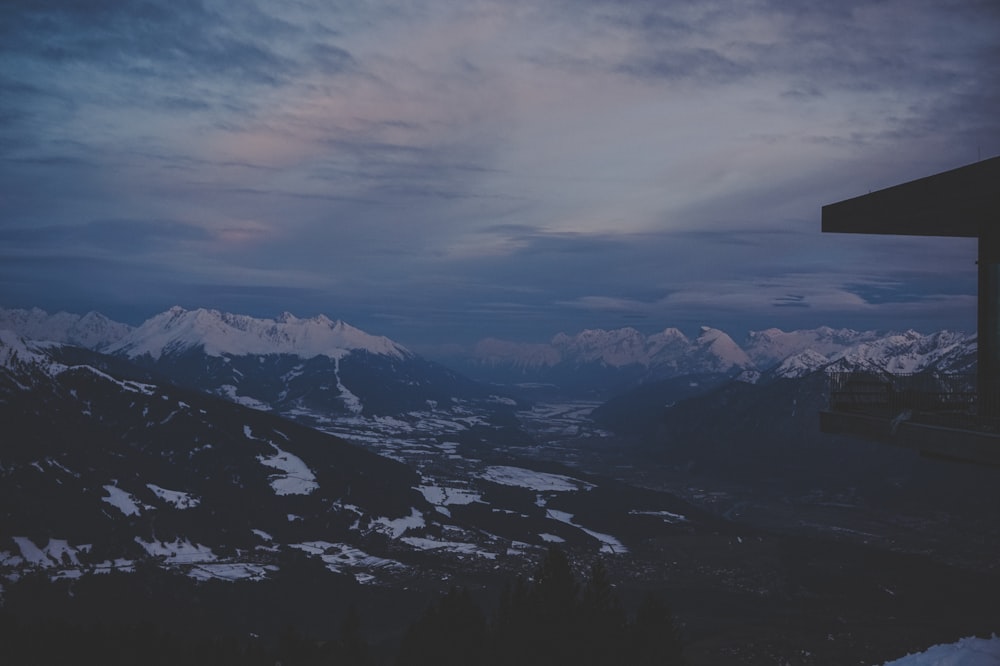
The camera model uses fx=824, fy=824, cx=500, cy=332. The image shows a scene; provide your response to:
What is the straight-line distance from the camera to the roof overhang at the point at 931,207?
24500mm

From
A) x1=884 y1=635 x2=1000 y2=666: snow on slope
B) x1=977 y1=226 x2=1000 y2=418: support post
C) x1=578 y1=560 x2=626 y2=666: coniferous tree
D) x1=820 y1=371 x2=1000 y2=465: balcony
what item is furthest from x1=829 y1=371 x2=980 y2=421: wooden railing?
x1=578 y1=560 x2=626 y2=666: coniferous tree

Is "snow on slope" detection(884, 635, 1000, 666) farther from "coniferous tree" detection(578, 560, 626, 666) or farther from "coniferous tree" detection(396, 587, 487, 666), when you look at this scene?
"coniferous tree" detection(396, 587, 487, 666)

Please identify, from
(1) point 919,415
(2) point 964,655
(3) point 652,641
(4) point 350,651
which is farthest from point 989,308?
(4) point 350,651

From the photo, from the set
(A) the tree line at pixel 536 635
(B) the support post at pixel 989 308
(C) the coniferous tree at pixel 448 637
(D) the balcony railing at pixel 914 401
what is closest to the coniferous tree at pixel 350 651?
(A) the tree line at pixel 536 635

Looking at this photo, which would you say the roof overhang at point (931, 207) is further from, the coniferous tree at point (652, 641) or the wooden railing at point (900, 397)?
the coniferous tree at point (652, 641)

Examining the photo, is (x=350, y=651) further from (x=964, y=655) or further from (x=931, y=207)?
(x=931, y=207)

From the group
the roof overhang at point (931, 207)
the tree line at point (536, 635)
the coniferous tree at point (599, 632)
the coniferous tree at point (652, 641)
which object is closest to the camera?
the roof overhang at point (931, 207)

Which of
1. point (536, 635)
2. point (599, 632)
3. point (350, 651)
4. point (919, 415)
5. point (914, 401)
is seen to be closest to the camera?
point (919, 415)

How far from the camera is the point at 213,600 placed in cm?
17638

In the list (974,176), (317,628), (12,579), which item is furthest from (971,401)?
(12,579)

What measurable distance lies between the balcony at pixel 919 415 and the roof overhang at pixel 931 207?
5.43 metres

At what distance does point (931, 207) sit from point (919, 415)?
6709 mm

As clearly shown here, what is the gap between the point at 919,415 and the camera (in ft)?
87.4

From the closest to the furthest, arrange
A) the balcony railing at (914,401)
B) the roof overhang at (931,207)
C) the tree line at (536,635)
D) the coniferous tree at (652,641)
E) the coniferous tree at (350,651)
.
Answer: the roof overhang at (931,207)
the balcony railing at (914,401)
the tree line at (536,635)
the coniferous tree at (652,641)
the coniferous tree at (350,651)
